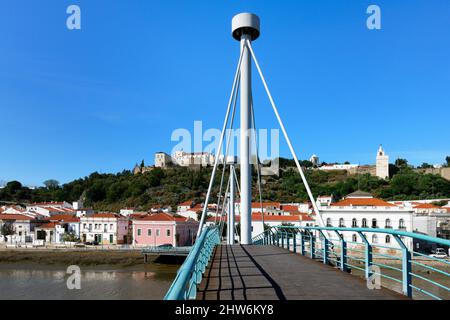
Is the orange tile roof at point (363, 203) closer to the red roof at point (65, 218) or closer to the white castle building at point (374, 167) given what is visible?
the red roof at point (65, 218)

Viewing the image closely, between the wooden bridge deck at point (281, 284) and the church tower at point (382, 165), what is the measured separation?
384 ft

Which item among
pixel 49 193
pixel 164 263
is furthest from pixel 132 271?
pixel 49 193

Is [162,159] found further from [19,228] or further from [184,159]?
[19,228]

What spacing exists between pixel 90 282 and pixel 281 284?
29.5 m

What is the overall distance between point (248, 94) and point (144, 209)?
72230mm

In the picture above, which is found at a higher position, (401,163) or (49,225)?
(401,163)

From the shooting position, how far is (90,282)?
31438mm

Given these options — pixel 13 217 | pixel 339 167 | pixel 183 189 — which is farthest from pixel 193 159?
pixel 13 217

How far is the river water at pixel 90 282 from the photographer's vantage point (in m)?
26.4

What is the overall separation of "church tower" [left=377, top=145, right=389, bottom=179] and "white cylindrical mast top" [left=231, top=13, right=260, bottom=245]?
110m

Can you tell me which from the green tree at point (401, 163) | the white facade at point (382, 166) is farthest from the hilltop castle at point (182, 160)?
the green tree at point (401, 163)

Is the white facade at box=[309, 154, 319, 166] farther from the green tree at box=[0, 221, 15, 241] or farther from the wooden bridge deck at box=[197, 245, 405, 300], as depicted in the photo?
the wooden bridge deck at box=[197, 245, 405, 300]

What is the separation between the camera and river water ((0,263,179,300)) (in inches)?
1040

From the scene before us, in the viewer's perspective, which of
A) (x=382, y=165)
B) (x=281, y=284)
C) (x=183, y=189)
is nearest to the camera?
(x=281, y=284)
